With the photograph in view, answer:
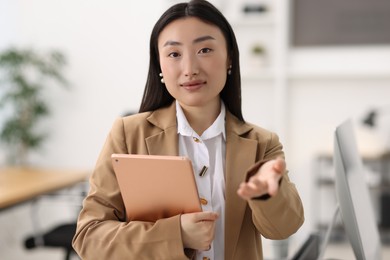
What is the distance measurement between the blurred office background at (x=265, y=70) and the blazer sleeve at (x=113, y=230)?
3806 mm

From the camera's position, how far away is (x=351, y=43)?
5.00 m

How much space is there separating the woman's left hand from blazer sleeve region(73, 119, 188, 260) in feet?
0.67

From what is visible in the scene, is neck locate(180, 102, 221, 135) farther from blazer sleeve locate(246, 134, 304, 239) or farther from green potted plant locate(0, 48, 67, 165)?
green potted plant locate(0, 48, 67, 165)

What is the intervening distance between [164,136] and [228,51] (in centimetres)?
22

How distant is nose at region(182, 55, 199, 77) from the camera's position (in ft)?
3.70

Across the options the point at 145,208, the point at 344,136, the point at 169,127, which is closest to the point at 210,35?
the point at 169,127

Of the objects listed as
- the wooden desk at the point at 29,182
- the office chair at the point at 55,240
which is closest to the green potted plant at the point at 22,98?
the wooden desk at the point at 29,182

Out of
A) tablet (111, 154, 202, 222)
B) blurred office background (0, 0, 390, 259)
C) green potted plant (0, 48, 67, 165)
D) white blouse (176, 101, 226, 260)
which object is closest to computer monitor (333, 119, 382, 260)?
white blouse (176, 101, 226, 260)

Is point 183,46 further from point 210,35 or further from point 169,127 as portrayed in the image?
point 169,127

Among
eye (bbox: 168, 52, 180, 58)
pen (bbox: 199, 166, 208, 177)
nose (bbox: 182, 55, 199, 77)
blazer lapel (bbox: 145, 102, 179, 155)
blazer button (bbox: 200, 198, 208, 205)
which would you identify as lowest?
blazer button (bbox: 200, 198, 208, 205)

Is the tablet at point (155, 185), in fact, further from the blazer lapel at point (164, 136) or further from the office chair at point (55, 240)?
the office chair at point (55, 240)

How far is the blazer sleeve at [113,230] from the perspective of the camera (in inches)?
43.4

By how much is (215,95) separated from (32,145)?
400 cm

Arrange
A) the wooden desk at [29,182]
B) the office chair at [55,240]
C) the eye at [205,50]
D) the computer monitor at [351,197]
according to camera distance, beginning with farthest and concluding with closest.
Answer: the office chair at [55,240]
the wooden desk at [29,182]
the computer monitor at [351,197]
the eye at [205,50]
